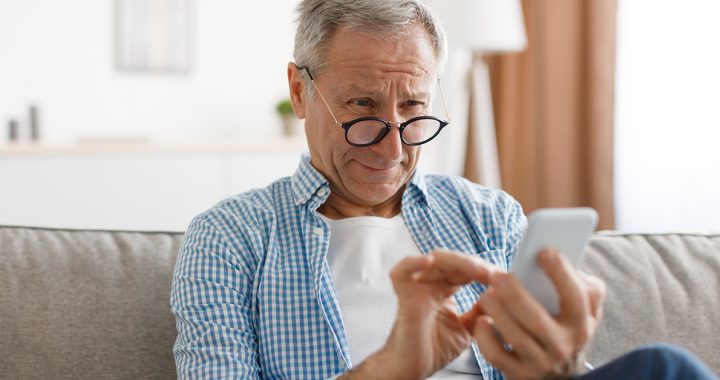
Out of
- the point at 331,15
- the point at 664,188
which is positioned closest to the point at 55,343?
the point at 331,15

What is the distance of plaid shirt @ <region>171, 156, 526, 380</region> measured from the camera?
135 cm

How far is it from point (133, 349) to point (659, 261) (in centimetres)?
108

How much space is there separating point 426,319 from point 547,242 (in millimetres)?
204

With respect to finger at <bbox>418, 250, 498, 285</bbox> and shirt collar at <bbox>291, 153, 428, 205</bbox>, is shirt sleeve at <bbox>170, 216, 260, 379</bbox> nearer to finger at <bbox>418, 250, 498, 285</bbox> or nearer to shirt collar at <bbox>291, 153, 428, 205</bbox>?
shirt collar at <bbox>291, 153, 428, 205</bbox>

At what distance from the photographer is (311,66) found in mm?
1564

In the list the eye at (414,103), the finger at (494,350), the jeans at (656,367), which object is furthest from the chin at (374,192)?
the jeans at (656,367)

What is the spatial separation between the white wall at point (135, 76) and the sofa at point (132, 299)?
2.39 m

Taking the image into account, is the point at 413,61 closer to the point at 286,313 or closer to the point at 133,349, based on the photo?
the point at 286,313

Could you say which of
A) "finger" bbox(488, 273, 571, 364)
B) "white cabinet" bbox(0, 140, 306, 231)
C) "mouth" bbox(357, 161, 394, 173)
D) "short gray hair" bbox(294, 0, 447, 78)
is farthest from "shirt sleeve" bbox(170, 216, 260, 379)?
"white cabinet" bbox(0, 140, 306, 231)

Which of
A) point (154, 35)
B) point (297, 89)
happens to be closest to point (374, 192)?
point (297, 89)

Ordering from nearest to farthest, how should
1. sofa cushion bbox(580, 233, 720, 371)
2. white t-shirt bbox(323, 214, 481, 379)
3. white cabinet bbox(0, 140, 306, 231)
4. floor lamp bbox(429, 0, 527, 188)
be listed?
1. white t-shirt bbox(323, 214, 481, 379)
2. sofa cushion bbox(580, 233, 720, 371)
3. white cabinet bbox(0, 140, 306, 231)
4. floor lamp bbox(429, 0, 527, 188)

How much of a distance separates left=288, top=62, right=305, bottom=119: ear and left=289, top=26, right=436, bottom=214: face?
2.6 inches

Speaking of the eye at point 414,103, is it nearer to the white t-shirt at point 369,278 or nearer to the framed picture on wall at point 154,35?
the white t-shirt at point 369,278

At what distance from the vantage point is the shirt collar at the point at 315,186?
157cm
